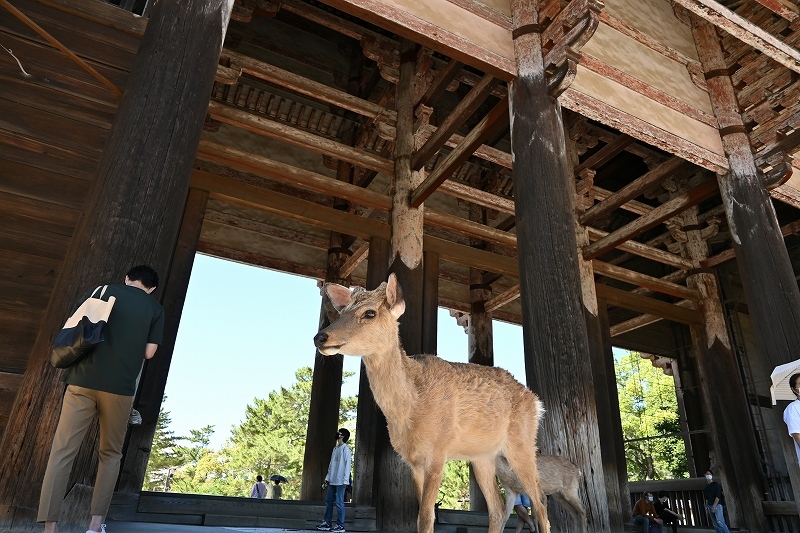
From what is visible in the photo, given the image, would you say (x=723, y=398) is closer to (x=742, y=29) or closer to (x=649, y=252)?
(x=649, y=252)

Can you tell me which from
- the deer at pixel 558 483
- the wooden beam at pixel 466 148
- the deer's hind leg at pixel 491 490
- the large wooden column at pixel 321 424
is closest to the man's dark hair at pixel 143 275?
the deer's hind leg at pixel 491 490

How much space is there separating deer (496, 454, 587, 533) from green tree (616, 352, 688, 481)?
1810cm

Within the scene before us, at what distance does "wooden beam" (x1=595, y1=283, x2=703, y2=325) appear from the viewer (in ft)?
36.5

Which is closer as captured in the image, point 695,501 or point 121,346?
point 121,346

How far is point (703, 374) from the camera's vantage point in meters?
11.1

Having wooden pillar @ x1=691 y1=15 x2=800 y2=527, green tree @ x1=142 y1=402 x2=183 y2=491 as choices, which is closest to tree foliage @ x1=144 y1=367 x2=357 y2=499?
green tree @ x1=142 y1=402 x2=183 y2=491

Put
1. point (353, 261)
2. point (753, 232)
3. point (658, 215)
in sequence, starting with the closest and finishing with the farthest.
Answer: point (753, 232) < point (658, 215) < point (353, 261)

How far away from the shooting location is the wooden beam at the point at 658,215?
8.68 meters

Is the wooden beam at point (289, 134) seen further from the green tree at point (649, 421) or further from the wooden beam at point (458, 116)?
the green tree at point (649, 421)

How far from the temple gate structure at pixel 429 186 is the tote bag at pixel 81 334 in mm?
537

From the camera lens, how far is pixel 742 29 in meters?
6.92

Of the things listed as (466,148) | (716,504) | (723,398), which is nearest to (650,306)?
(723,398)

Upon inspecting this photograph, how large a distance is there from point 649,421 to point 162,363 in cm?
2535

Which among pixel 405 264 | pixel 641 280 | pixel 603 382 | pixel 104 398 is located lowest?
pixel 104 398
